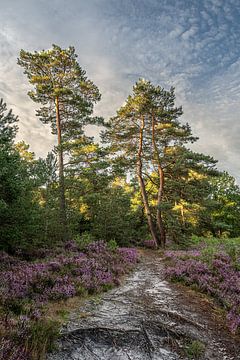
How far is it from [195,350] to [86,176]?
1807 centimetres

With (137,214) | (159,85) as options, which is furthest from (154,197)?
(159,85)

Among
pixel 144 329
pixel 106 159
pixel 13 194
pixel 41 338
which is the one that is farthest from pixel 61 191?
pixel 41 338

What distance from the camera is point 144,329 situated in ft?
18.2

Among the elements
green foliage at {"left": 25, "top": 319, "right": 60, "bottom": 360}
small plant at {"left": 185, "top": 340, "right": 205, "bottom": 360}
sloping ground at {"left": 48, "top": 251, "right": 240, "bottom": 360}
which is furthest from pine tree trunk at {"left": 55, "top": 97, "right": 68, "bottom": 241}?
small plant at {"left": 185, "top": 340, "right": 205, "bottom": 360}

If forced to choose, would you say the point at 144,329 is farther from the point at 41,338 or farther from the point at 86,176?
the point at 86,176

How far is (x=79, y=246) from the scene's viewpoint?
1377 centimetres

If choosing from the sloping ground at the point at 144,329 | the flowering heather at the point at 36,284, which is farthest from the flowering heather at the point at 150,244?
the sloping ground at the point at 144,329

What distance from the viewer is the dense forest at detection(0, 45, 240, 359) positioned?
1081cm

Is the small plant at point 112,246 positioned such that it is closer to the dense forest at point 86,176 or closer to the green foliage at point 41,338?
the dense forest at point 86,176

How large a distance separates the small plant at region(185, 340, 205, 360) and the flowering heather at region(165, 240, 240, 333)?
1523mm

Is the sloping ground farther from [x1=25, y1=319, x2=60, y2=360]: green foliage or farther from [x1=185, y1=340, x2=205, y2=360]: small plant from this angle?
[x1=25, y1=319, x2=60, y2=360]: green foliage

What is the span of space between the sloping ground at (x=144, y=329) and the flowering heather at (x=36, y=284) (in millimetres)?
673

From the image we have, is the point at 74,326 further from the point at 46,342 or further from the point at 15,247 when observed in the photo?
the point at 15,247

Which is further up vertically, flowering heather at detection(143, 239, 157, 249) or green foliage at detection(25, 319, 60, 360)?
flowering heather at detection(143, 239, 157, 249)
